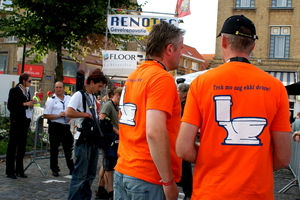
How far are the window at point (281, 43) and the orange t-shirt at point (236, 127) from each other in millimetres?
24713

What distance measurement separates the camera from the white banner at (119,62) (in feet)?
33.8

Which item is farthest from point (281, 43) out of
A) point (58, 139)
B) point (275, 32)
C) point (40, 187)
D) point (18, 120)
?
point (40, 187)

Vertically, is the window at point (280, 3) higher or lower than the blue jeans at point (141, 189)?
higher

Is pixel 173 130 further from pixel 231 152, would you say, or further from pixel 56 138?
pixel 56 138

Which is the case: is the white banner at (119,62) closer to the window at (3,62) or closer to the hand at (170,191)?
the hand at (170,191)

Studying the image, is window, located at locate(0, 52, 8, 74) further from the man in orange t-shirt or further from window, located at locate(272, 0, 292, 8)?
the man in orange t-shirt

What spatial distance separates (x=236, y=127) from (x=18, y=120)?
607cm

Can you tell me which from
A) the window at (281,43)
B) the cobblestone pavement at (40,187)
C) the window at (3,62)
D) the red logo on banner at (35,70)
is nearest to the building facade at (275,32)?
the window at (281,43)

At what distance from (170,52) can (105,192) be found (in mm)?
4122

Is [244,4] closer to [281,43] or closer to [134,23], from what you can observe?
[281,43]

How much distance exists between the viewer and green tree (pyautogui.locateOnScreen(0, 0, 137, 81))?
765 inches

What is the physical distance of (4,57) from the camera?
114 ft

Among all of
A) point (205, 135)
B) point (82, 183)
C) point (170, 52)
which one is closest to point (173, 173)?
point (205, 135)

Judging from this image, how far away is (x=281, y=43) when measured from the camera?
2539 centimetres
